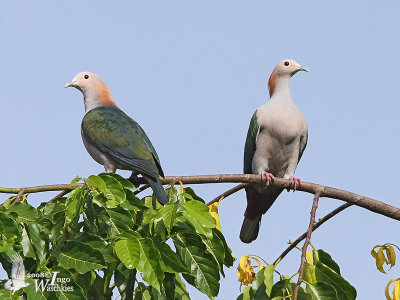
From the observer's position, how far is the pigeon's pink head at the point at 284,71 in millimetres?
5895

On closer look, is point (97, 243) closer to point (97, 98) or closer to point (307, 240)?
point (307, 240)

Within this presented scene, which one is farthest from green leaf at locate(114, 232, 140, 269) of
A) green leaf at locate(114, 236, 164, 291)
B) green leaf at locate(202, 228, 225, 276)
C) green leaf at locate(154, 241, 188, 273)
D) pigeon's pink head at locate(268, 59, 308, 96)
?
pigeon's pink head at locate(268, 59, 308, 96)

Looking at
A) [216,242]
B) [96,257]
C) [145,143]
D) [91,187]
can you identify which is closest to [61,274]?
[96,257]

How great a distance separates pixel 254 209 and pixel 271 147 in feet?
1.80

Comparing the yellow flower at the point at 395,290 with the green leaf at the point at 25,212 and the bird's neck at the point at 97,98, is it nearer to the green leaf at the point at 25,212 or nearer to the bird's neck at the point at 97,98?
the green leaf at the point at 25,212

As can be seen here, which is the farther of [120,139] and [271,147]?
[271,147]

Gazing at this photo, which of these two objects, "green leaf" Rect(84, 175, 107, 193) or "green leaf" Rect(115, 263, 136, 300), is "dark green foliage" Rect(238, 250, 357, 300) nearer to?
"green leaf" Rect(115, 263, 136, 300)

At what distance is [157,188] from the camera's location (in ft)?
14.4

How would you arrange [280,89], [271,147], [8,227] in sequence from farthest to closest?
[280,89] → [271,147] → [8,227]

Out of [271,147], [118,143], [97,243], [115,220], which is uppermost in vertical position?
[271,147]

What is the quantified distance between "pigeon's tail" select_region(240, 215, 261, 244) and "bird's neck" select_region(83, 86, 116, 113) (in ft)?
5.34

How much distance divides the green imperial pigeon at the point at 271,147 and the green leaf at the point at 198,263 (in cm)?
232

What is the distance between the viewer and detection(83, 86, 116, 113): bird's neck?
610cm

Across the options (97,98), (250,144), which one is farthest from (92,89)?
(250,144)
